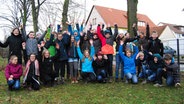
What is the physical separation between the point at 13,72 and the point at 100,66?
3.00 metres

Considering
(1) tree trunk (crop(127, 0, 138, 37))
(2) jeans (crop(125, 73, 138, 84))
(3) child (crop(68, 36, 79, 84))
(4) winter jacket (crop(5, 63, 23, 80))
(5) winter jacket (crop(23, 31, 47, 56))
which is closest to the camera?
(4) winter jacket (crop(5, 63, 23, 80))

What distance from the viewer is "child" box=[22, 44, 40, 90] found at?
26.6 feet

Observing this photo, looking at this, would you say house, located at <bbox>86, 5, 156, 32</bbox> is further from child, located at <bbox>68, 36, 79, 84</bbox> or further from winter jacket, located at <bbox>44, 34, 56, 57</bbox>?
winter jacket, located at <bbox>44, 34, 56, 57</bbox>

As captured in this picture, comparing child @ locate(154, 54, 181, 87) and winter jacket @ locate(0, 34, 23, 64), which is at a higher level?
winter jacket @ locate(0, 34, 23, 64)

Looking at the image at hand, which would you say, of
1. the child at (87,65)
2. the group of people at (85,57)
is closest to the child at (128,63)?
the group of people at (85,57)

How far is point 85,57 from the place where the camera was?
9.31 m

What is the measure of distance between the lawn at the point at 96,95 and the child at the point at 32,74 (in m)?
0.27

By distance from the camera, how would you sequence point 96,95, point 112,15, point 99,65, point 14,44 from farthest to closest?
point 112,15
point 99,65
point 14,44
point 96,95

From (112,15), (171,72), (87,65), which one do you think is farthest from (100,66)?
(112,15)

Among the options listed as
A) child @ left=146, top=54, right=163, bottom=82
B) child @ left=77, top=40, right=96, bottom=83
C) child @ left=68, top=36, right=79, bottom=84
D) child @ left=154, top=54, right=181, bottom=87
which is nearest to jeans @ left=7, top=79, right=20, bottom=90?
child @ left=68, top=36, right=79, bottom=84

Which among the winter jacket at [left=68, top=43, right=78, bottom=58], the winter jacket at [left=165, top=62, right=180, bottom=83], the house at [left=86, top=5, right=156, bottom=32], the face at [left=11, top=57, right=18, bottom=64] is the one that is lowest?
the winter jacket at [left=165, top=62, right=180, bottom=83]

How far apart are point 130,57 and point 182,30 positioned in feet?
211

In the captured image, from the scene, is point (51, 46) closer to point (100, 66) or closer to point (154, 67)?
point (100, 66)

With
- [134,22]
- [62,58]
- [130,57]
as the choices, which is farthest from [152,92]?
[134,22]
